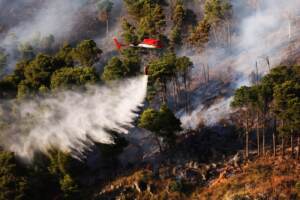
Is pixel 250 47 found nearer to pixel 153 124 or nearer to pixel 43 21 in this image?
pixel 153 124

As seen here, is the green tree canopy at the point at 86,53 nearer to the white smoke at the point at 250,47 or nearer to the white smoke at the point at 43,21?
the white smoke at the point at 250,47

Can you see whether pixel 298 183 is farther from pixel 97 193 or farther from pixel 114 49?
pixel 114 49

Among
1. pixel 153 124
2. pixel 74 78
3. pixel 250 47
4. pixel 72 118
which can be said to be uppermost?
pixel 250 47

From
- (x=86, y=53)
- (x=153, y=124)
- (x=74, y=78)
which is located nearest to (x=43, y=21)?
(x=86, y=53)

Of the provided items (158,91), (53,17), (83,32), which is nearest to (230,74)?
(158,91)

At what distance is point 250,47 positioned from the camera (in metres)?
118

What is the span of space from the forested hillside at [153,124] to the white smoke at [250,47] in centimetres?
42

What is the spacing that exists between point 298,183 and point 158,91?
3413 cm

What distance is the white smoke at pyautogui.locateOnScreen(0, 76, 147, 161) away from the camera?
262 ft

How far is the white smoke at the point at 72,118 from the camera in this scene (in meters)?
79.8

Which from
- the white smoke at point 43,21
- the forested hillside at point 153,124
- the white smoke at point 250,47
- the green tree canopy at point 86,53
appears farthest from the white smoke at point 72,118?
the white smoke at point 43,21

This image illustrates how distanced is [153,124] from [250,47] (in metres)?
51.6

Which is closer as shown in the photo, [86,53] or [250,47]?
[86,53]

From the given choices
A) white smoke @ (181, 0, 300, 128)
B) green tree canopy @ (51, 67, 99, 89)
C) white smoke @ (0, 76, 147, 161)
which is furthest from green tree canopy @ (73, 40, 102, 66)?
white smoke @ (181, 0, 300, 128)
